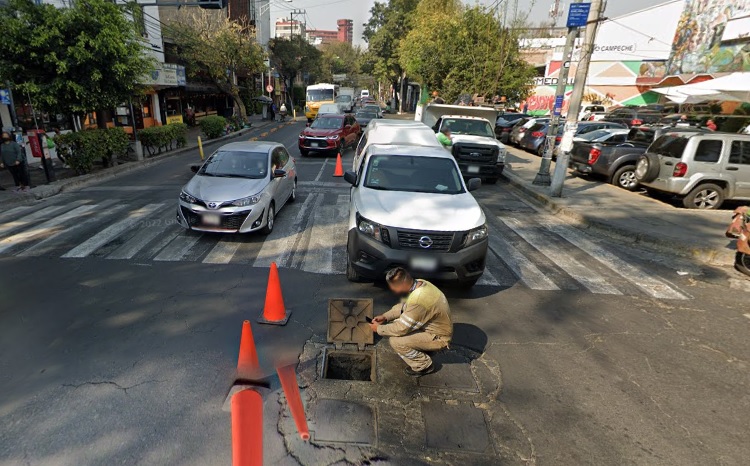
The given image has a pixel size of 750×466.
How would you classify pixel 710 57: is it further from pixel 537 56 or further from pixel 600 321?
pixel 600 321

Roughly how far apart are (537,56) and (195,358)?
48464mm

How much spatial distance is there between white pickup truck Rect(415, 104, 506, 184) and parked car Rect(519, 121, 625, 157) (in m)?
4.75

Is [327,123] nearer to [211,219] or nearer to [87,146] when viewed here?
[87,146]

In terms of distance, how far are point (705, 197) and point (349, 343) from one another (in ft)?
34.4

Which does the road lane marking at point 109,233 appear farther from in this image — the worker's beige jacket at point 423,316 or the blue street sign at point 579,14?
the blue street sign at point 579,14

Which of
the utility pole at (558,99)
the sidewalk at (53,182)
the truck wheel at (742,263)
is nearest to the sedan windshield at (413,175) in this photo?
the truck wheel at (742,263)

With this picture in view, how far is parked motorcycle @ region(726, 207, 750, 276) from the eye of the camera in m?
6.50


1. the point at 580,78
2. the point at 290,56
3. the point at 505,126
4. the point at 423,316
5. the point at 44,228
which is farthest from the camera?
the point at 290,56

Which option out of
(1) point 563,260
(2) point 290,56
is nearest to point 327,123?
(1) point 563,260

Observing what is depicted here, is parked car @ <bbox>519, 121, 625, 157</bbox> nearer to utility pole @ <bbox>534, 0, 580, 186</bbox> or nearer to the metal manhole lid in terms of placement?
utility pole @ <bbox>534, 0, 580, 186</bbox>

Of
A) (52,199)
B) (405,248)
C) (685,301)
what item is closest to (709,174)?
(685,301)

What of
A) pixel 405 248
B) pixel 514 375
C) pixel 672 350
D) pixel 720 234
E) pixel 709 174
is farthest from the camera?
pixel 709 174

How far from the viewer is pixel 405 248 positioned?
5.14 m

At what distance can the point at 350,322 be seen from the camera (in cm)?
456
